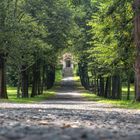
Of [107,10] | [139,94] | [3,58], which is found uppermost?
[107,10]

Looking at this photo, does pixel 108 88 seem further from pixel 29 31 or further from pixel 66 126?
pixel 66 126

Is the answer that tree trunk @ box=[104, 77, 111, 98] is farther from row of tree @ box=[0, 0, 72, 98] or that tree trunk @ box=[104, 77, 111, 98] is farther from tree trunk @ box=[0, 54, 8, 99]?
tree trunk @ box=[0, 54, 8, 99]

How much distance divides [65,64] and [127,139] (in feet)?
575

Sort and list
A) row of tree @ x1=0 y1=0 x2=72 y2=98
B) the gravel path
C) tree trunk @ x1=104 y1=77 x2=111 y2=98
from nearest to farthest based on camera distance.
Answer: the gravel path, row of tree @ x1=0 y1=0 x2=72 y2=98, tree trunk @ x1=104 y1=77 x2=111 y2=98

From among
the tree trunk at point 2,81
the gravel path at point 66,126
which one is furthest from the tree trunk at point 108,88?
the gravel path at point 66,126

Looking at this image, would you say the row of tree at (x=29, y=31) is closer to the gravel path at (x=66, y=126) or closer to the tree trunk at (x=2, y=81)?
the tree trunk at (x=2, y=81)

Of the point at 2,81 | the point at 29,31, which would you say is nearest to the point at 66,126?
the point at 2,81

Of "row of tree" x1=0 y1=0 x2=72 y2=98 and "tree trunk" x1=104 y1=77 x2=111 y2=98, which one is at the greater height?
"row of tree" x1=0 y1=0 x2=72 y2=98

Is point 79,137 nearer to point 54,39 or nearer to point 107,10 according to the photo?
point 107,10

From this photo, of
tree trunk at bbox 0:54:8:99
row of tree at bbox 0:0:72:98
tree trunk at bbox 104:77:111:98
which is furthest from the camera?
tree trunk at bbox 104:77:111:98

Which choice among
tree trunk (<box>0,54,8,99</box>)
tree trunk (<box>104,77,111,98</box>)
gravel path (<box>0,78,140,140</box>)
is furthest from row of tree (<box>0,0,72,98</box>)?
gravel path (<box>0,78,140,140</box>)

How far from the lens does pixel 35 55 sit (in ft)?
167

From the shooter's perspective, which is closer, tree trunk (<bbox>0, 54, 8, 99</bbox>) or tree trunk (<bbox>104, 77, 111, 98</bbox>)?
tree trunk (<bbox>0, 54, 8, 99</bbox>)

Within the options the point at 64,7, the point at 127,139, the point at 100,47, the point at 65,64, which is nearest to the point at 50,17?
the point at 64,7
